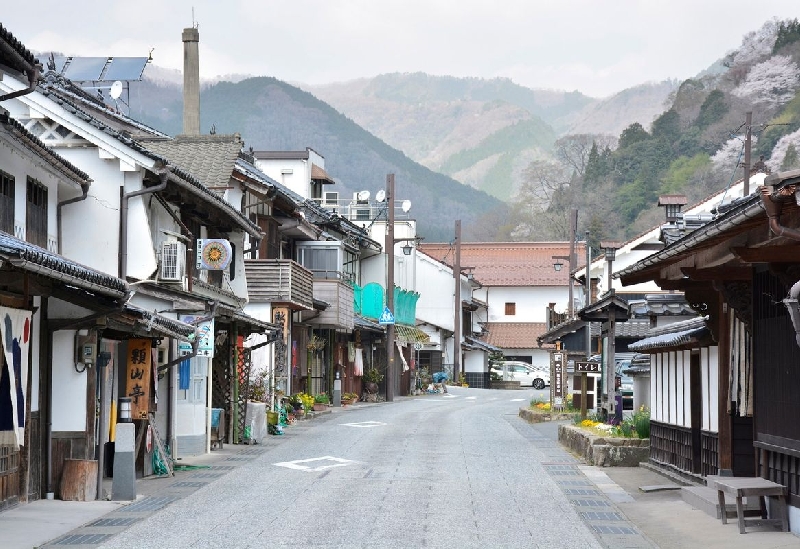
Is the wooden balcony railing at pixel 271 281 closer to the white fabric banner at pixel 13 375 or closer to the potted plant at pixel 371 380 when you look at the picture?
the potted plant at pixel 371 380

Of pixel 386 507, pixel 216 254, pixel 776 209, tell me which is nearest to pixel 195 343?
pixel 216 254

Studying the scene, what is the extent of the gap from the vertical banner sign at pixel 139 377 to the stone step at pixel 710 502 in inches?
349

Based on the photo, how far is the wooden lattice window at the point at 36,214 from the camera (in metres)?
17.7

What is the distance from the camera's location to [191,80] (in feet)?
121

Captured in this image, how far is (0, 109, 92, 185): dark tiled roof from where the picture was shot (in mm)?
14969

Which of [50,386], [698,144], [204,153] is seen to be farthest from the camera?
[698,144]

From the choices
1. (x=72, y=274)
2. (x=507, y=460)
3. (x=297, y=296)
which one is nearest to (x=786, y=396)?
(x=72, y=274)

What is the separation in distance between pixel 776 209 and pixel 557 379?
2875 cm

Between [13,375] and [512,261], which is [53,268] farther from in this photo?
[512,261]

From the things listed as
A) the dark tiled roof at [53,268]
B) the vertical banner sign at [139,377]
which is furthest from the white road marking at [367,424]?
the dark tiled roof at [53,268]

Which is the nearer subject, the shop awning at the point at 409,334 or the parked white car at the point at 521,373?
the shop awning at the point at 409,334

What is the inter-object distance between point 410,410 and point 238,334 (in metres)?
15.1

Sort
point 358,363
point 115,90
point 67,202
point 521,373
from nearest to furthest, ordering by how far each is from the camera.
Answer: point 67,202 → point 115,90 → point 358,363 → point 521,373

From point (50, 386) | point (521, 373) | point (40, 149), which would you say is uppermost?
point (40, 149)
